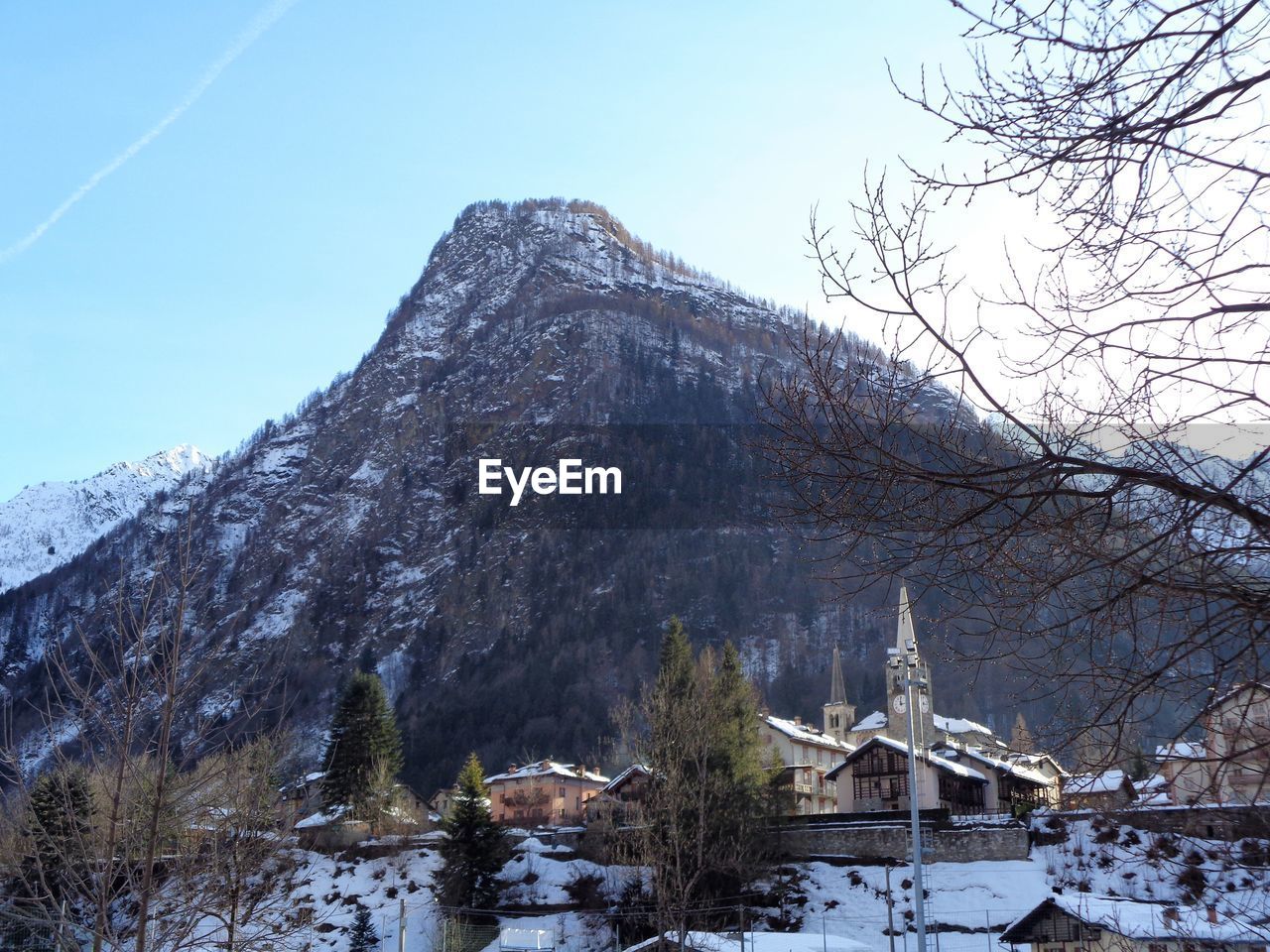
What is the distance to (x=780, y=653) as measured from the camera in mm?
116312

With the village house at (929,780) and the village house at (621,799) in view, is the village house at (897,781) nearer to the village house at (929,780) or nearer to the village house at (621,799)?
the village house at (929,780)

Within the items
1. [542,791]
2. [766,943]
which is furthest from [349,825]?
[766,943]

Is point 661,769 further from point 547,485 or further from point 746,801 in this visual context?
point 547,485

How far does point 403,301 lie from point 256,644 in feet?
283

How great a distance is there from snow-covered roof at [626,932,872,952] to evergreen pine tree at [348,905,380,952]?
31.3 ft

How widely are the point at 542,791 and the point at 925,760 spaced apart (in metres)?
23.4

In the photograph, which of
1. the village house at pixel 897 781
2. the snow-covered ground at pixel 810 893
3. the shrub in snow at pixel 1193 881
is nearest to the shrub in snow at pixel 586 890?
the snow-covered ground at pixel 810 893

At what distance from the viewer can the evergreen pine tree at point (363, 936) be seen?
31.7 metres

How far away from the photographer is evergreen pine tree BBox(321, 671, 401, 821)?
158ft

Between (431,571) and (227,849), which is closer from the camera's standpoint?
(227,849)

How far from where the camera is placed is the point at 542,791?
60.7 m

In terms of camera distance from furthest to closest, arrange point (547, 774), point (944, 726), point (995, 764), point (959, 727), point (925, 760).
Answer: point (959, 727)
point (944, 726)
point (547, 774)
point (995, 764)
point (925, 760)

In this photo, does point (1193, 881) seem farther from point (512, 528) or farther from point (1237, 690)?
point (512, 528)

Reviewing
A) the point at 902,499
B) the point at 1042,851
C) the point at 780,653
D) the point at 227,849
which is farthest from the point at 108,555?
the point at 902,499
